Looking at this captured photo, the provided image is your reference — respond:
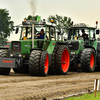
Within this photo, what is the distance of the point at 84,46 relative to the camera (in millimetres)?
18375

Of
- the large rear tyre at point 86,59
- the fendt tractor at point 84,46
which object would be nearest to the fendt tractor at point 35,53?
the large rear tyre at point 86,59

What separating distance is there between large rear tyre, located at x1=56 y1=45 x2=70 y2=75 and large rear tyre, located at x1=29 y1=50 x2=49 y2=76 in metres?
1.53

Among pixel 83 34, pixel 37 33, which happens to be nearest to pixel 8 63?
pixel 37 33

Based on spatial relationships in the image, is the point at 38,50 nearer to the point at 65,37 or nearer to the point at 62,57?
the point at 62,57

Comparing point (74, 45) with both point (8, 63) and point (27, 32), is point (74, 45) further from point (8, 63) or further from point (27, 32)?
point (8, 63)

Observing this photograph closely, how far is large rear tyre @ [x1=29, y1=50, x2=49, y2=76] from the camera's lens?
12.9 m

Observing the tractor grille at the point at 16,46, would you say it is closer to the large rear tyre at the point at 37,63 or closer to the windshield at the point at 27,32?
the windshield at the point at 27,32

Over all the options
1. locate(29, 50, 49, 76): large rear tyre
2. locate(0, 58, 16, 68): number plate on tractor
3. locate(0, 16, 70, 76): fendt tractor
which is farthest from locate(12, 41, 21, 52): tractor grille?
locate(29, 50, 49, 76): large rear tyre

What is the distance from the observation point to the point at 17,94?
848cm

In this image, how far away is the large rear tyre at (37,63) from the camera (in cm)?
1291

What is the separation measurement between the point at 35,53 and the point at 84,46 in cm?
602

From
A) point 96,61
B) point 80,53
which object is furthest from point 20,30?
point 96,61

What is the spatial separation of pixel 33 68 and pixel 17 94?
4490 millimetres

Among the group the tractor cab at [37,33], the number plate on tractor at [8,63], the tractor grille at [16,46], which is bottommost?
the number plate on tractor at [8,63]
